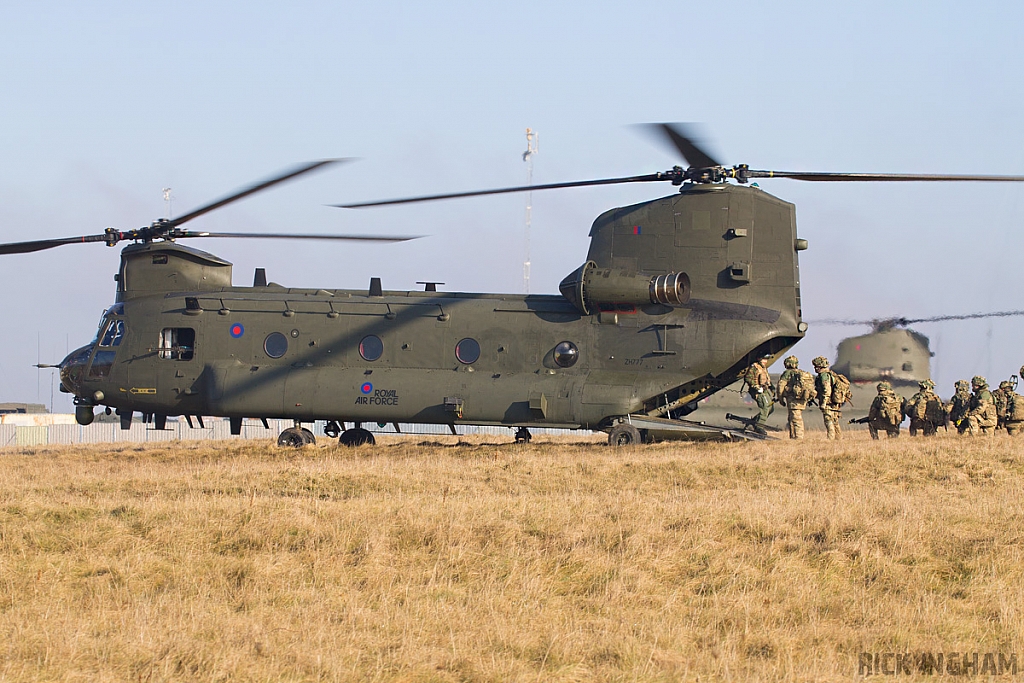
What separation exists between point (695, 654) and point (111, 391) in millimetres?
16975

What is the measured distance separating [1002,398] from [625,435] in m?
10.1

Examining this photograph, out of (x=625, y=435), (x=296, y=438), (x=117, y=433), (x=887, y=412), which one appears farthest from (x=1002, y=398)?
(x=117, y=433)

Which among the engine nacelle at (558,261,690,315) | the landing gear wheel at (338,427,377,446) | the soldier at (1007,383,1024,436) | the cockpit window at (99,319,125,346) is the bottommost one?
the landing gear wheel at (338,427,377,446)

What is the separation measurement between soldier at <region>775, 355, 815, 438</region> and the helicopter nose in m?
14.9

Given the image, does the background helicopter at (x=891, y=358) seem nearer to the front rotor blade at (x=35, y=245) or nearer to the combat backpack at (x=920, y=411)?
the combat backpack at (x=920, y=411)

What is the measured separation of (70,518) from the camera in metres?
11.1

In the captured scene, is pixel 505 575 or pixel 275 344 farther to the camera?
pixel 275 344

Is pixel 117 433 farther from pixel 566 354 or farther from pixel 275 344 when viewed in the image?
pixel 566 354

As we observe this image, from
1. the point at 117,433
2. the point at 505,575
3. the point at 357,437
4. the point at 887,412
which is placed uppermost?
the point at 887,412

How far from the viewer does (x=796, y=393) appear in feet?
74.4

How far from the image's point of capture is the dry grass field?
280 inches

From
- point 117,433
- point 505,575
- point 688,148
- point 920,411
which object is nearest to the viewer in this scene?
point 505,575

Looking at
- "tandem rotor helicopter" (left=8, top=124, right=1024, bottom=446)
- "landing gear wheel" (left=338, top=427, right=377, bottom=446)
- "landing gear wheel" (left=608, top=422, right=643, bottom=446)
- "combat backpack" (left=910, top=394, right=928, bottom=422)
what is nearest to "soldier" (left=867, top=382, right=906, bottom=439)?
"combat backpack" (left=910, top=394, right=928, bottom=422)

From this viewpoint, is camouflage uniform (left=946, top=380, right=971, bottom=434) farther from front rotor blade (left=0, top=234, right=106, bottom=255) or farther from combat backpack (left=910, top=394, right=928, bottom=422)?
front rotor blade (left=0, top=234, right=106, bottom=255)
